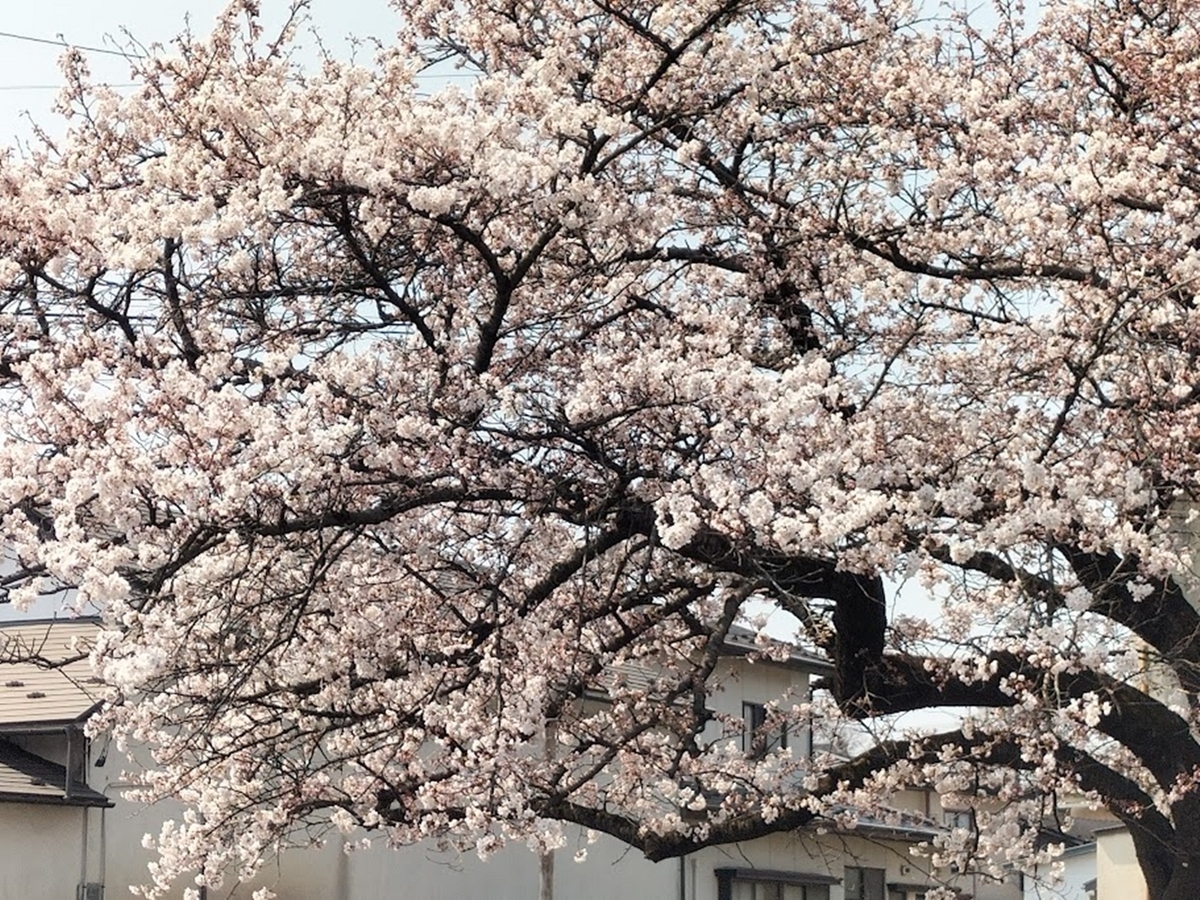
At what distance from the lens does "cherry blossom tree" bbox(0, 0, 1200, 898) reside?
8344 millimetres

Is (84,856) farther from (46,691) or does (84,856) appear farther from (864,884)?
(864,884)

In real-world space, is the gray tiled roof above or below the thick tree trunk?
above

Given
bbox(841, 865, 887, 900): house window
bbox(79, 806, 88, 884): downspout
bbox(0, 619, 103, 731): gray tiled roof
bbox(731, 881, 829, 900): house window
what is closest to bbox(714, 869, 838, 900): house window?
bbox(731, 881, 829, 900): house window

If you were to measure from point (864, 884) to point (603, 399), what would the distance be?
21854 millimetres

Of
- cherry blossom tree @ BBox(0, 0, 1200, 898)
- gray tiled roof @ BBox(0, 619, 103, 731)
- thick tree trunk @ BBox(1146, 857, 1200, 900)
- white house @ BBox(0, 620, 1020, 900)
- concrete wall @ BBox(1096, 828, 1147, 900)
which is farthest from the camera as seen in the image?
concrete wall @ BBox(1096, 828, 1147, 900)

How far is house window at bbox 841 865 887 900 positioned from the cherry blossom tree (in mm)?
17470

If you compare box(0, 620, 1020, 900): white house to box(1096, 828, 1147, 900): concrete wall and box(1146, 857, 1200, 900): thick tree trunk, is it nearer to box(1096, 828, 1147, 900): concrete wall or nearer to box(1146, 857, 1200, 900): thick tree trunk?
box(1146, 857, 1200, 900): thick tree trunk

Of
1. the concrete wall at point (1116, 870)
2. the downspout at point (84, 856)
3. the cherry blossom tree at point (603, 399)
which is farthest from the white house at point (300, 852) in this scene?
the concrete wall at point (1116, 870)

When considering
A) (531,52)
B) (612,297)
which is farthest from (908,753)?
(531,52)

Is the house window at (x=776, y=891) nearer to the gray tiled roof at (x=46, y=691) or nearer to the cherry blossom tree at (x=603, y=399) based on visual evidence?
the gray tiled roof at (x=46, y=691)

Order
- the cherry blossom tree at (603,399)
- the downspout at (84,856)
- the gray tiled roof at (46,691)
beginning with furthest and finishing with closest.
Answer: the gray tiled roof at (46,691)
the downspout at (84,856)
the cherry blossom tree at (603,399)

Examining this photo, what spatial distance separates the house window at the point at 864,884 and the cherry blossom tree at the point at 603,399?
17.5 m

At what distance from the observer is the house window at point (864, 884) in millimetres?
28828

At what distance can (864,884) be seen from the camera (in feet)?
95.7
